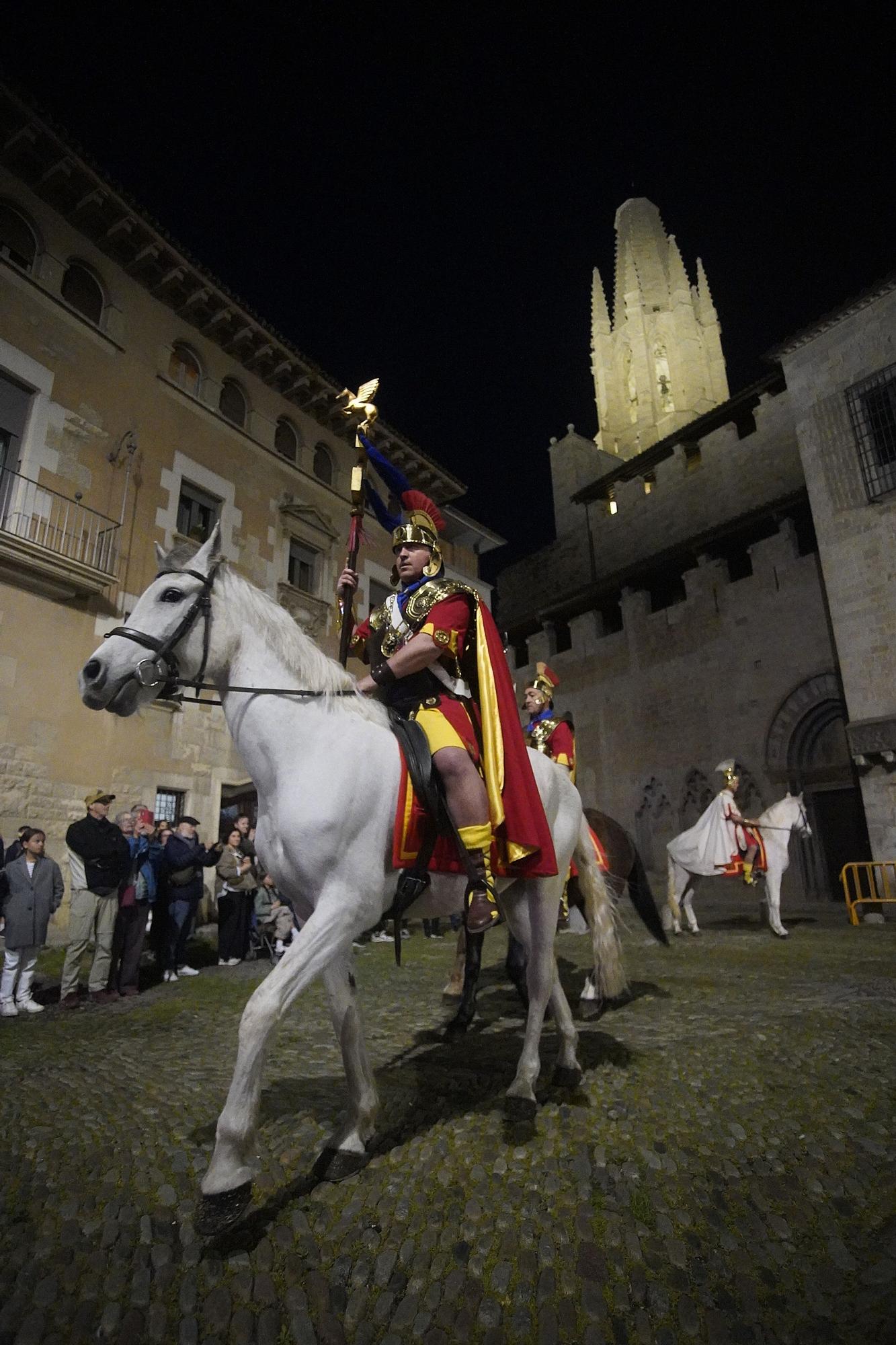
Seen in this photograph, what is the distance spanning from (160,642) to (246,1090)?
185 centimetres

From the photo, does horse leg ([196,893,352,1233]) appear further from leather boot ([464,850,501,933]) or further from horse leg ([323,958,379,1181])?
leather boot ([464,850,501,933])

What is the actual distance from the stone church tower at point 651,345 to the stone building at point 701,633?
14.9 meters

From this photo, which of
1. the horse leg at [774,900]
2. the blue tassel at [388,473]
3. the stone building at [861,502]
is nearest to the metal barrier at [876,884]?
the stone building at [861,502]

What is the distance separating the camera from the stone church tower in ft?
149

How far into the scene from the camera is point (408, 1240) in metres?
2.23

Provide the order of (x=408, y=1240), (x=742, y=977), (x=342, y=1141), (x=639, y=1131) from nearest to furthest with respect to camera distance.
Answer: (x=408, y=1240)
(x=342, y=1141)
(x=639, y=1131)
(x=742, y=977)

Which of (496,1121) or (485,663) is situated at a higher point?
(485,663)

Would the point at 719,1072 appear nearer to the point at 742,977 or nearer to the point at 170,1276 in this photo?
the point at 170,1276

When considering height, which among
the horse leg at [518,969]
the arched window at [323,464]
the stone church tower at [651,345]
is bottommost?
the horse leg at [518,969]

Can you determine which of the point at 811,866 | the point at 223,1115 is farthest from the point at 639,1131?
the point at 811,866

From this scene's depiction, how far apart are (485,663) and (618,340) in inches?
2169

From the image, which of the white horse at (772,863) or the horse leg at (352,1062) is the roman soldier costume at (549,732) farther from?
the white horse at (772,863)

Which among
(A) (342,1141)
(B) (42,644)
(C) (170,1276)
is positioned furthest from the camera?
(B) (42,644)

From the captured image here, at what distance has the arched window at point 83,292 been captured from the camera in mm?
13516
